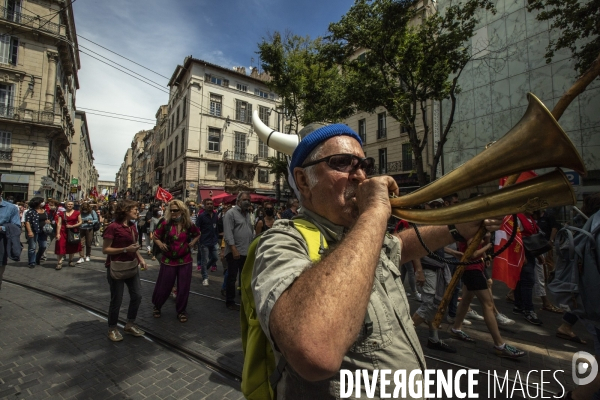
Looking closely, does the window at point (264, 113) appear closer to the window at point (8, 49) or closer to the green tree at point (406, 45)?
Result: the window at point (8, 49)

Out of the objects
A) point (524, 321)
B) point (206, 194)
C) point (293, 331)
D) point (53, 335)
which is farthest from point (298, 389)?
point (206, 194)

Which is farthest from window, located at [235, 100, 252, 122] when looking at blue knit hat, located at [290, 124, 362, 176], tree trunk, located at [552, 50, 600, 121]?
tree trunk, located at [552, 50, 600, 121]

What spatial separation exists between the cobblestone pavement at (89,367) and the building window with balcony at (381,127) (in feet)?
76.0

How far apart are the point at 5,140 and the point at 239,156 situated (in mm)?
18810

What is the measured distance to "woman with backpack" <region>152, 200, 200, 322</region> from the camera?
4.92m

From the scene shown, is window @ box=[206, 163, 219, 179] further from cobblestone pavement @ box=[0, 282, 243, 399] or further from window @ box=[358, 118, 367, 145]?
cobblestone pavement @ box=[0, 282, 243, 399]

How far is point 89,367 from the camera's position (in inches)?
136

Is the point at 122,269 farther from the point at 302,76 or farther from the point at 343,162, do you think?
the point at 302,76

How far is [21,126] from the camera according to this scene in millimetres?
23641

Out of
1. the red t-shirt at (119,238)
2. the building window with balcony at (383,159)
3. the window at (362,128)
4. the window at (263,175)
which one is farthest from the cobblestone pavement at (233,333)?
the window at (263,175)

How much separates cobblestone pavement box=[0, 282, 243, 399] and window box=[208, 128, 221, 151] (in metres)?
27.5

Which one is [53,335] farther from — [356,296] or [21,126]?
[21,126]

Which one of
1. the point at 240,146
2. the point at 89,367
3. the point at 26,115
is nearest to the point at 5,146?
the point at 26,115

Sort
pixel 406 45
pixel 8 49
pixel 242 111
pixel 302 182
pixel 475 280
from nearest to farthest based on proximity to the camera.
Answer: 1. pixel 302 182
2. pixel 475 280
3. pixel 406 45
4. pixel 8 49
5. pixel 242 111
